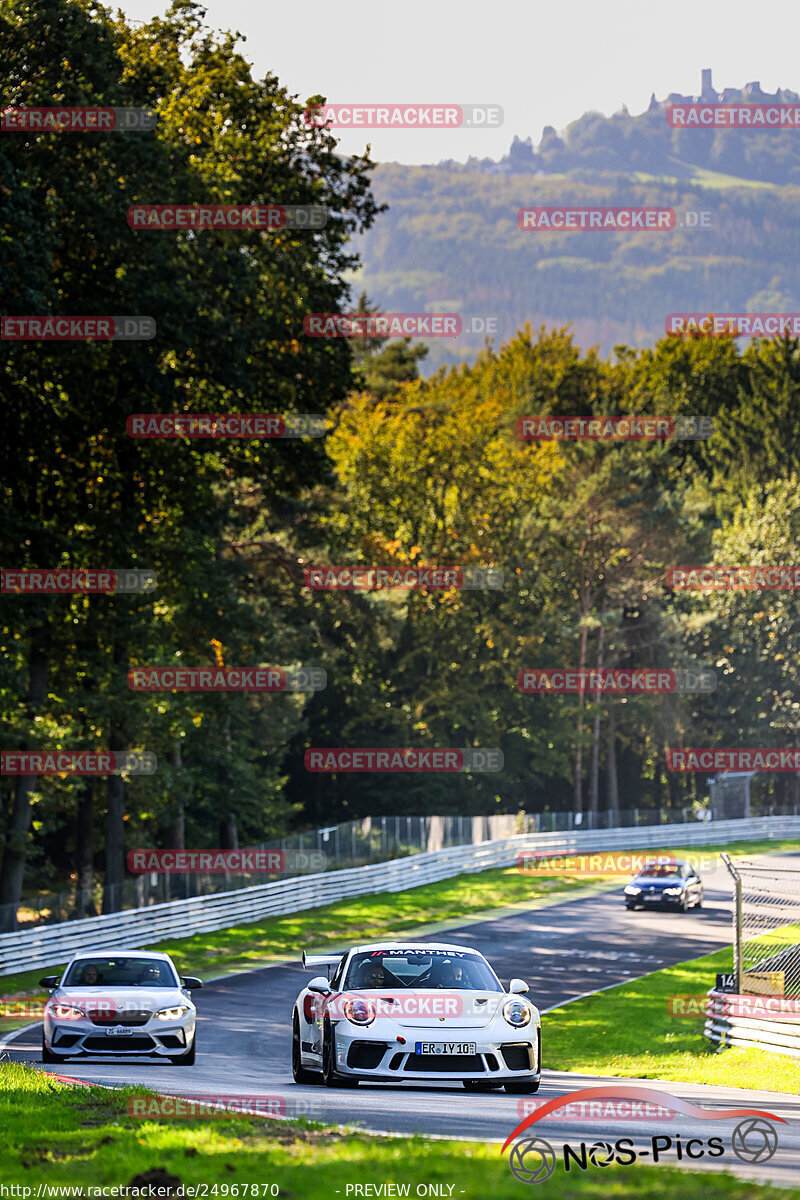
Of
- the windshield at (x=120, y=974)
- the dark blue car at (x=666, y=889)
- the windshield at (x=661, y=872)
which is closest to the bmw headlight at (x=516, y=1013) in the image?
the windshield at (x=120, y=974)

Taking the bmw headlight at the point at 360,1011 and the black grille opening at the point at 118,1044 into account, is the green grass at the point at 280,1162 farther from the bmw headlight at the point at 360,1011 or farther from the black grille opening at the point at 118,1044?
the black grille opening at the point at 118,1044

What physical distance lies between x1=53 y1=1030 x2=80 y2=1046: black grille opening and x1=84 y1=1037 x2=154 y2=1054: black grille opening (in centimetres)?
13

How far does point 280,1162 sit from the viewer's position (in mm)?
7426

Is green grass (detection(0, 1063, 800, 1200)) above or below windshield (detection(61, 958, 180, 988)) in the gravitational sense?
above

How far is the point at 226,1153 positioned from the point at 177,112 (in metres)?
25.8

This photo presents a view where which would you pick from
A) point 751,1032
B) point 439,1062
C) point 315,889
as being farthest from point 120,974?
point 315,889

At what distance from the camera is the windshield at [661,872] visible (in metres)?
39.5

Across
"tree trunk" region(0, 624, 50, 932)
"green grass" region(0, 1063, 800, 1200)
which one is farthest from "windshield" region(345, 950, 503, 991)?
"tree trunk" region(0, 624, 50, 932)

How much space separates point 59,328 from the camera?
2422cm

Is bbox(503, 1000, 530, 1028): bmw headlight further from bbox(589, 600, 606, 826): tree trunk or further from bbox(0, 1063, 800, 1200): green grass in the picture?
bbox(589, 600, 606, 826): tree trunk

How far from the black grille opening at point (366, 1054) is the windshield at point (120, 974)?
5.41 m

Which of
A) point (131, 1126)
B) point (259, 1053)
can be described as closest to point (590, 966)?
point (259, 1053)

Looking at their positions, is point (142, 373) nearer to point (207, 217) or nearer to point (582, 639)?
point (207, 217)

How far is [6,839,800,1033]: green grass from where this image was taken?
104 ft
